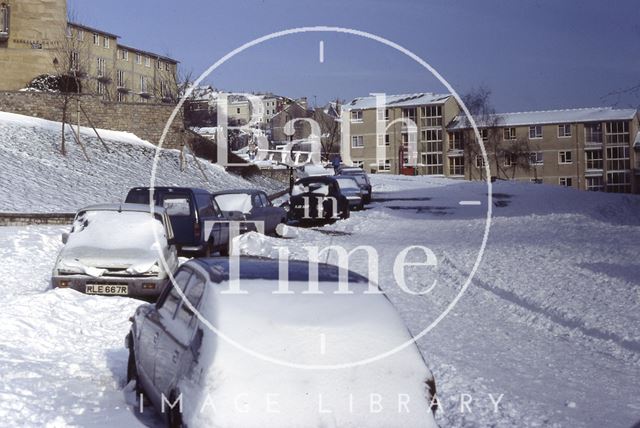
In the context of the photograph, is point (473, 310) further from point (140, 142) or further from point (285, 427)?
point (140, 142)

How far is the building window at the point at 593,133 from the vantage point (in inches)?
3447

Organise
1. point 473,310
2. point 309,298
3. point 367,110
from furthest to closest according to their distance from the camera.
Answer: point 367,110
point 473,310
point 309,298

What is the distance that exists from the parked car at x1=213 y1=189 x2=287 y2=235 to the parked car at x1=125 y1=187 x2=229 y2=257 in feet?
10.9

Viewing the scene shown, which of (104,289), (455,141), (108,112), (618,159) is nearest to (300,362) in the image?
Result: (104,289)

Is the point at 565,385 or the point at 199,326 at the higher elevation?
the point at 199,326

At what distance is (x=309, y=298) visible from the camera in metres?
5.67

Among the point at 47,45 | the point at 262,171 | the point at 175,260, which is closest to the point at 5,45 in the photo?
the point at 47,45

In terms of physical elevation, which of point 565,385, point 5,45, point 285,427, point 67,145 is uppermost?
point 5,45

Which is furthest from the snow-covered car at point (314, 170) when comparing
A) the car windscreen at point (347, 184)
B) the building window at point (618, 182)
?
the building window at point (618, 182)

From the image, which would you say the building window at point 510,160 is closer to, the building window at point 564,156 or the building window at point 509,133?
the building window at point 509,133

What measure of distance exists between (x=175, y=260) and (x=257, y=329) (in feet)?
28.3

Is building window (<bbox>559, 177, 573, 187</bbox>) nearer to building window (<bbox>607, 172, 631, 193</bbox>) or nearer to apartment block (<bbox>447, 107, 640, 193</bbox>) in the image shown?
apartment block (<bbox>447, 107, 640, 193</bbox>)

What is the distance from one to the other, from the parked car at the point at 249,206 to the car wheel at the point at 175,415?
16.1 meters

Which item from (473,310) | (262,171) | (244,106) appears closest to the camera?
(473,310)
